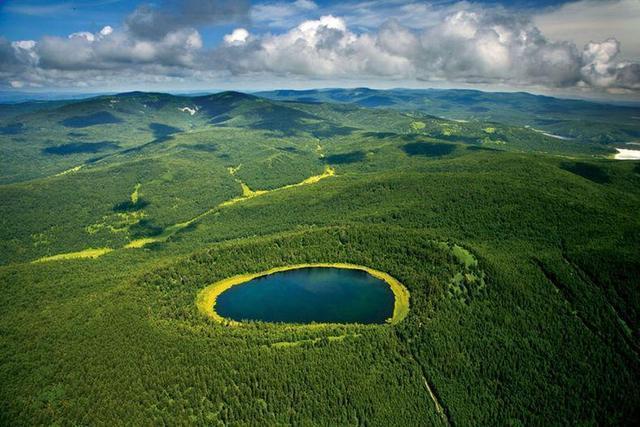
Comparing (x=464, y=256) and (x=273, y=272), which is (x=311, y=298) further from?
(x=464, y=256)

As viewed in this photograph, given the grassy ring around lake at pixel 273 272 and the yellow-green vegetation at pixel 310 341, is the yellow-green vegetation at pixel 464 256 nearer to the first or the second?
the grassy ring around lake at pixel 273 272

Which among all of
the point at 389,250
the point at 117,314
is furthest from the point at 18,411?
the point at 389,250

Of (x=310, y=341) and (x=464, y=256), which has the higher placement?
(x=464, y=256)

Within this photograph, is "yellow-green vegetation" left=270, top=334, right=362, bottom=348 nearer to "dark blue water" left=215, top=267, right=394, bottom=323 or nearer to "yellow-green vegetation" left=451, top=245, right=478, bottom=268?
"dark blue water" left=215, top=267, right=394, bottom=323

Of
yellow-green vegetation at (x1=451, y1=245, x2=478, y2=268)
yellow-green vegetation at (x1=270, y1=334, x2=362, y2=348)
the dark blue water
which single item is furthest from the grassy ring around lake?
yellow-green vegetation at (x1=451, y1=245, x2=478, y2=268)

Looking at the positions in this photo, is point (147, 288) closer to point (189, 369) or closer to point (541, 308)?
point (189, 369)

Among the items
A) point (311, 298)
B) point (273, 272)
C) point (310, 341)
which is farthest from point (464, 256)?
point (273, 272)

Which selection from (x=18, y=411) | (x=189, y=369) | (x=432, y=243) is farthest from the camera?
(x=432, y=243)
